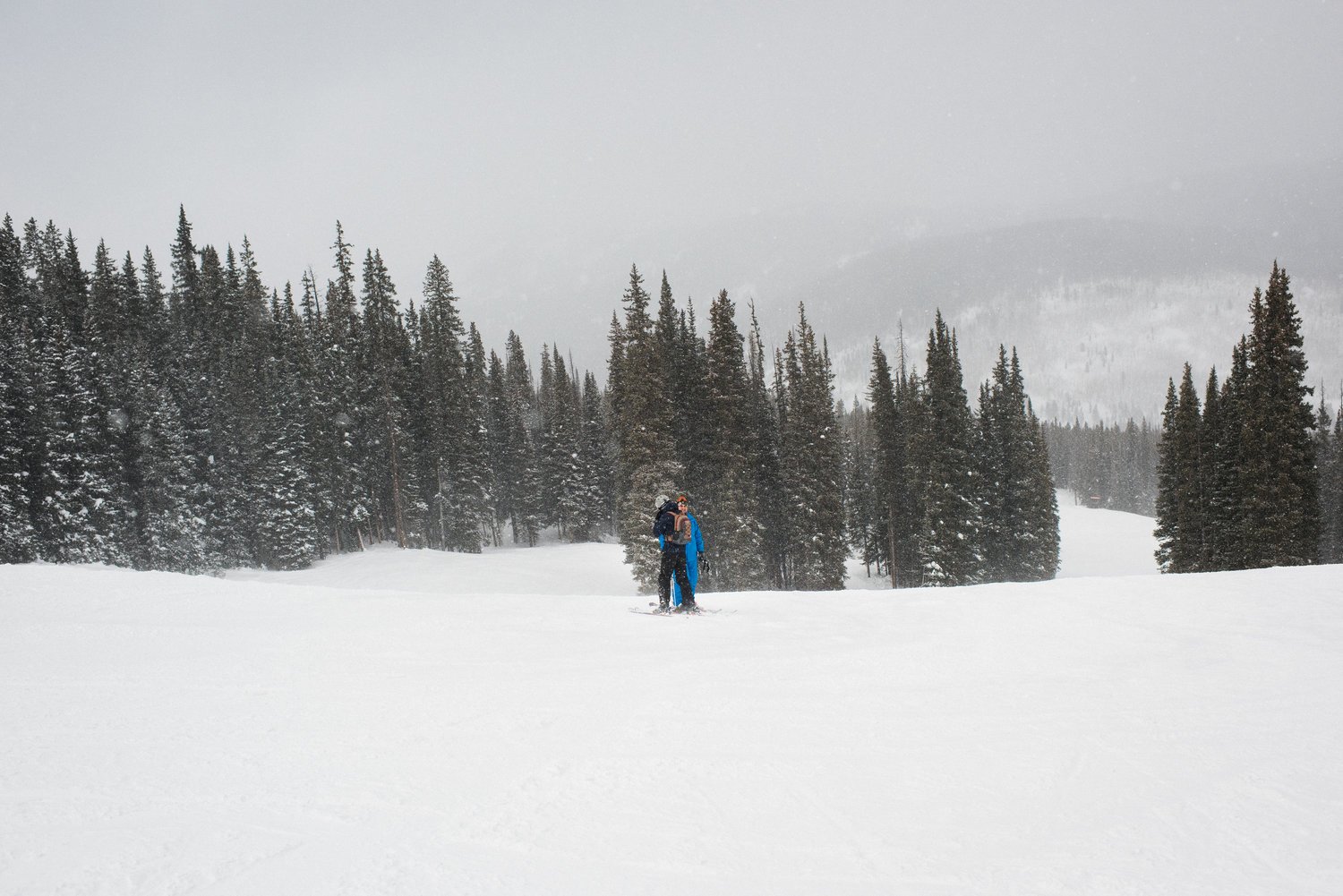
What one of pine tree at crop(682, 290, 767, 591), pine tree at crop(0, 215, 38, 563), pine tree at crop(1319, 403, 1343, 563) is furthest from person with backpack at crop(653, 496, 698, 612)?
pine tree at crop(1319, 403, 1343, 563)

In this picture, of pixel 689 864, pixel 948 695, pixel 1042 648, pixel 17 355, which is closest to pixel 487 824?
pixel 689 864

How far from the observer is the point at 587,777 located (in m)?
5.29

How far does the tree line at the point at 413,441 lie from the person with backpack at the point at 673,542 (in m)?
23.0

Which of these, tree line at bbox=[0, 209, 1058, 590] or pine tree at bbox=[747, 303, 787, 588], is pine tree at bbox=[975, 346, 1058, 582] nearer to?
tree line at bbox=[0, 209, 1058, 590]

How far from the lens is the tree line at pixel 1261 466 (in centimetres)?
3069

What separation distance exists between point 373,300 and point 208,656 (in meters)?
60.4

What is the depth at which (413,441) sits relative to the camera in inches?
2245

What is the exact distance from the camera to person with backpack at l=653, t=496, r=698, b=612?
12977 millimetres

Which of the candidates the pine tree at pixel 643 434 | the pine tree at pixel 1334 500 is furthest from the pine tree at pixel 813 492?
the pine tree at pixel 1334 500

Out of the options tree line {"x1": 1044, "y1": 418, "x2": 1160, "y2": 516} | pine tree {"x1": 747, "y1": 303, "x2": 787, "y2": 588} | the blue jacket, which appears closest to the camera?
the blue jacket

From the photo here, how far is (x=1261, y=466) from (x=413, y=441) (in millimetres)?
56513

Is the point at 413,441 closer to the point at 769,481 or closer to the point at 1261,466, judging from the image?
the point at 769,481

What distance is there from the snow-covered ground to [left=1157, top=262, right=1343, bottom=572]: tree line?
26.3m

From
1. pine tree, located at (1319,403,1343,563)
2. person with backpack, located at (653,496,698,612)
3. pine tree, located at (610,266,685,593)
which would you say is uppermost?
pine tree, located at (610,266,685,593)
